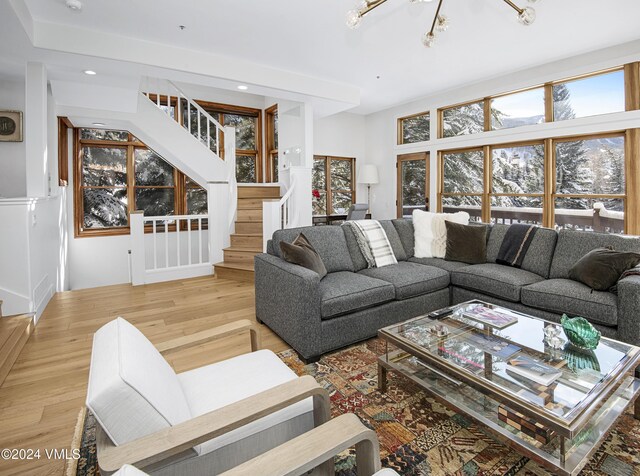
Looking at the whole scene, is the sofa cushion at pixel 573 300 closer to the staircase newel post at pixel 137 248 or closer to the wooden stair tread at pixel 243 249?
the wooden stair tread at pixel 243 249

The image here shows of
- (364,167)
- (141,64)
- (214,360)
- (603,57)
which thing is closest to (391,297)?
(214,360)

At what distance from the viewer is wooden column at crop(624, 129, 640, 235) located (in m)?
4.11

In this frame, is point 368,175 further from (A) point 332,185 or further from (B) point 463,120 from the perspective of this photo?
(B) point 463,120

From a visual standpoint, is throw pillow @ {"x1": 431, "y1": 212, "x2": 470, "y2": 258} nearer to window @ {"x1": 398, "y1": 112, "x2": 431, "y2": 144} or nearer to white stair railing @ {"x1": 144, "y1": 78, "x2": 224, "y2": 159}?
window @ {"x1": 398, "y1": 112, "x2": 431, "y2": 144}

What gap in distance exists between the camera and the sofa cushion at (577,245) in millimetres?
2797

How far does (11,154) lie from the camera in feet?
14.3

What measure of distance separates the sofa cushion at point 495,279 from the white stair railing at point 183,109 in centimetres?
441

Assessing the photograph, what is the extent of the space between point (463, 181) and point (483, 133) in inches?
34.1

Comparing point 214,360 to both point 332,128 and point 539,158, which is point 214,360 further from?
point 332,128

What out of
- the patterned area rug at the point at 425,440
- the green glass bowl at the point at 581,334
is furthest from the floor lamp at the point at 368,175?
the green glass bowl at the point at 581,334

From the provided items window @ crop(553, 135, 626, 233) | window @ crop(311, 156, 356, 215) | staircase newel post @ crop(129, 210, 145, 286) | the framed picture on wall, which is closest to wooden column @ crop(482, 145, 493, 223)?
window @ crop(553, 135, 626, 233)

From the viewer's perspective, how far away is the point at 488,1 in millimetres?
3268

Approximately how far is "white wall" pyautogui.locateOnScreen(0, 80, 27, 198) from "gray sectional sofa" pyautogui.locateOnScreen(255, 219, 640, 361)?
3682mm

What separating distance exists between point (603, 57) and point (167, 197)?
714 cm
